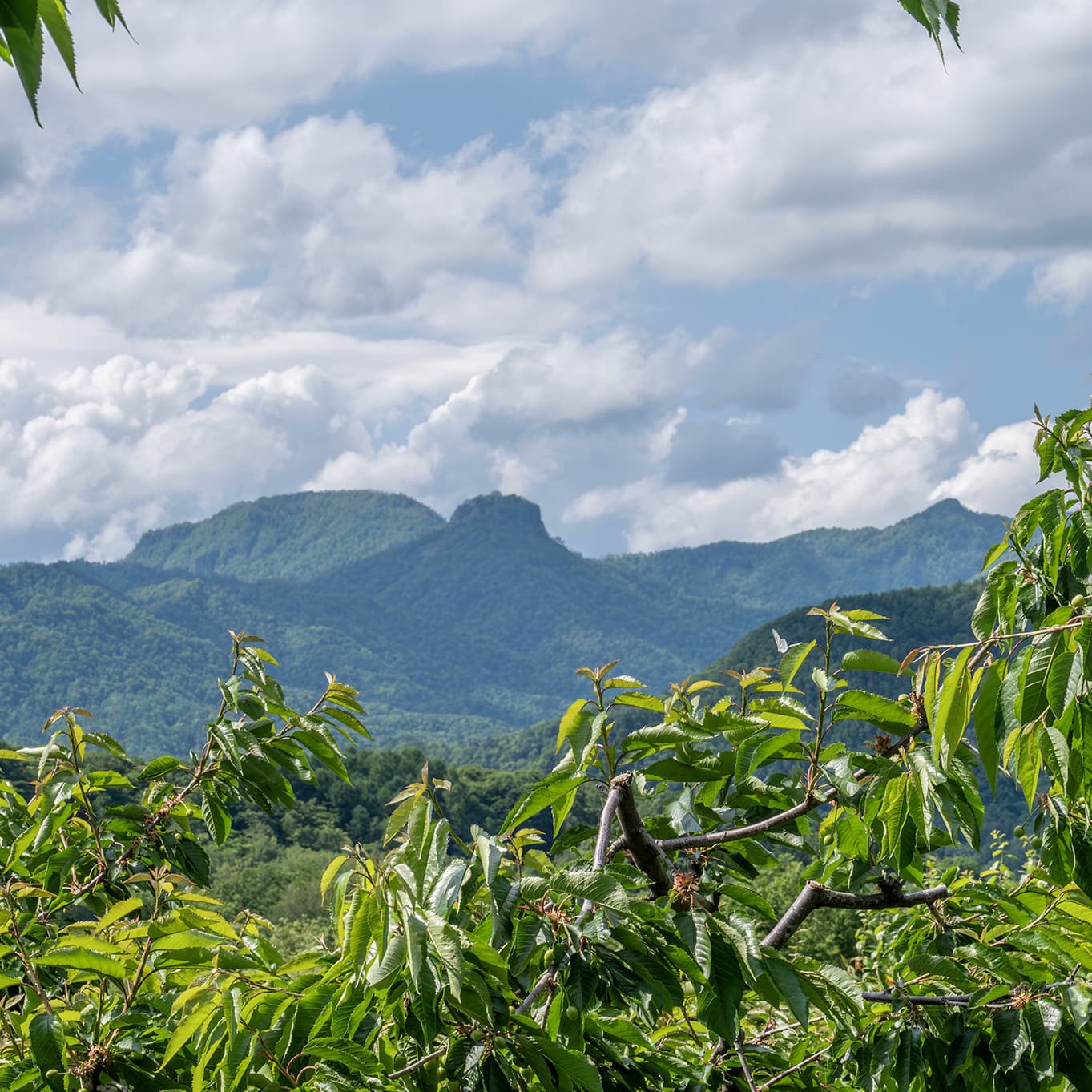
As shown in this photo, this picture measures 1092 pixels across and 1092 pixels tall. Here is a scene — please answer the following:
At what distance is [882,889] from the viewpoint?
2658 millimetres

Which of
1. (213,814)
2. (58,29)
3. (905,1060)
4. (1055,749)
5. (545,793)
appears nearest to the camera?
(58,29)

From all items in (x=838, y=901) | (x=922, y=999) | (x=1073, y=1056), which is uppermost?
(x=838, y=901)

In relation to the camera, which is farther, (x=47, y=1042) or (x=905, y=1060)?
(x=905, y=1060)

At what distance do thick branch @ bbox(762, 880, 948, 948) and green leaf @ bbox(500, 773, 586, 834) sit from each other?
0.71 m

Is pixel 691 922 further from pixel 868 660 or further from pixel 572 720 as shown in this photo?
pixel 868 660

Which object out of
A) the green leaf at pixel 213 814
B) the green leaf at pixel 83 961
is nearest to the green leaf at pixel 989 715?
the green leaf at pixel 83 961

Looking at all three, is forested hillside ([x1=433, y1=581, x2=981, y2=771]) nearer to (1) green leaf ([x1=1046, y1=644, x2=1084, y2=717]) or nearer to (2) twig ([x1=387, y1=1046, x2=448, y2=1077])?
(2) twig ([x1=387, y1=1046, x2=448, y2=1077])

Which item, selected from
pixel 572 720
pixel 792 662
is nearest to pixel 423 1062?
pixel 572 720

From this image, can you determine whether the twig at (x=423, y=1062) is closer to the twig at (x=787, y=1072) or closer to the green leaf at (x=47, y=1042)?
the green leaf at (x=47, y=1042)

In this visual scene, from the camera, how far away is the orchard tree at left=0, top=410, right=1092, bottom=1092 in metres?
1.93

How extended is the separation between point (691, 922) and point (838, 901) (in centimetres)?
66

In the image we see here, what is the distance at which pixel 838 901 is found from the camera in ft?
8.43

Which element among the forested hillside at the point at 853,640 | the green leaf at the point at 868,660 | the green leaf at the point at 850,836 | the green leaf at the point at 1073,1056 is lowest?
the forested hillside at the point at 853,640

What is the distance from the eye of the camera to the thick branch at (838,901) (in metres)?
2.54
